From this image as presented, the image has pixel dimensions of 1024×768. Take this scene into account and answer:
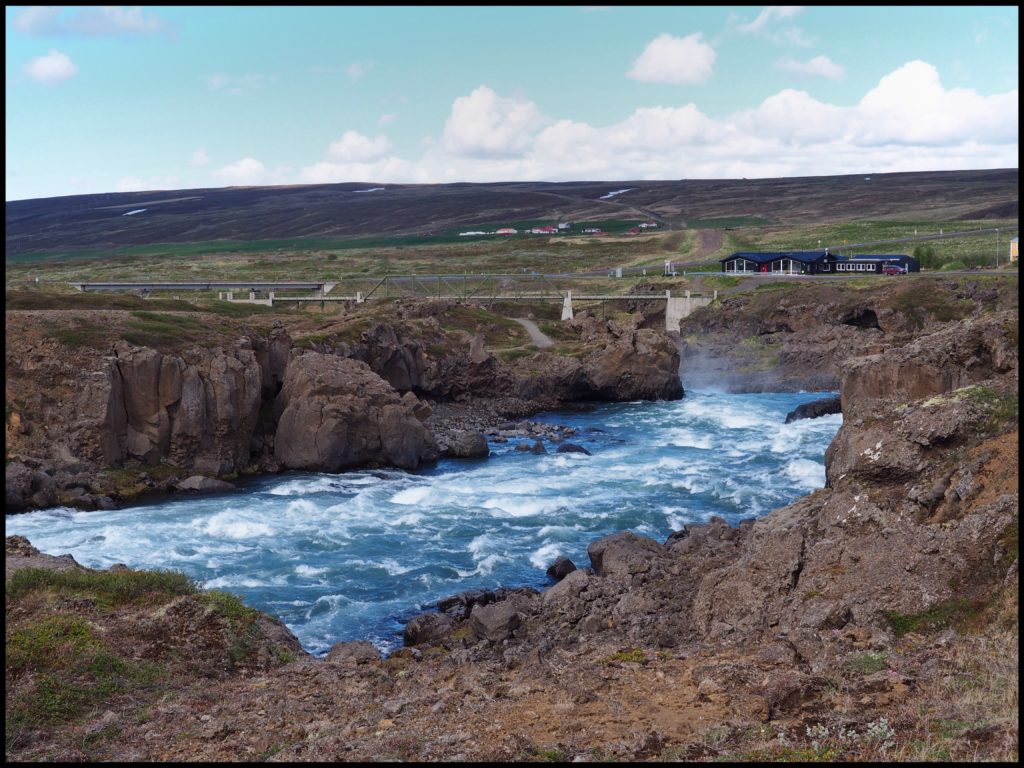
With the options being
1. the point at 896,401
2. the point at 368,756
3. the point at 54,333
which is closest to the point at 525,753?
the point at 368,756

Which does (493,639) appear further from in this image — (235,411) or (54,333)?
(54,333)

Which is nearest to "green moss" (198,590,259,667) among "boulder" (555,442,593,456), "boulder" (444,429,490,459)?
"boulder" (444,429,490,459)

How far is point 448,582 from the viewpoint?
31.2m

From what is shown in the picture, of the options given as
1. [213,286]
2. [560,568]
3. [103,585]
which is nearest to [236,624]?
[103,585]

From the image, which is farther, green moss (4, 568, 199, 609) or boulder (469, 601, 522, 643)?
boulder (469, 601, 522, 643)

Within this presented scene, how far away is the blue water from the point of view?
30.5 metres

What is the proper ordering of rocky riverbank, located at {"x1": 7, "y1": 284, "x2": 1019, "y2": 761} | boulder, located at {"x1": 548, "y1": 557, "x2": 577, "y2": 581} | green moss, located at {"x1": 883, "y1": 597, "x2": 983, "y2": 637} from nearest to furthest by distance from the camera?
rocky riverbank, located at {"x1": 7, "y1": 284, "x2": 1019, "y2": 761} < green moss, located at {"x1": 883, "y1": 597, "x2": 983, "y2": 637} < boulder, located at {"x1": 548, "y1": 557, "x2": 577, "y2": 581}

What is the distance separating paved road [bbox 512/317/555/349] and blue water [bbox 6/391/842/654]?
103ft

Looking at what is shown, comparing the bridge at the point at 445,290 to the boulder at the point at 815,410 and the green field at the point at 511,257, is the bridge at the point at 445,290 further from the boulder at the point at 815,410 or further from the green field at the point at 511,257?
the boulder at the point at 815,410

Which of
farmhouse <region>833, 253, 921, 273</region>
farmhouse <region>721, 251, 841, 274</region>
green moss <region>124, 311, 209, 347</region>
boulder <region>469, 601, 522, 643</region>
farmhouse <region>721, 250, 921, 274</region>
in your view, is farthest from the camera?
farmhouse <region>721, 251, 841, 274</region>

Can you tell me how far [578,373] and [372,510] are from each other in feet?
114

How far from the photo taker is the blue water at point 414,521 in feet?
100

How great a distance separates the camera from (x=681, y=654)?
17812 millimetres

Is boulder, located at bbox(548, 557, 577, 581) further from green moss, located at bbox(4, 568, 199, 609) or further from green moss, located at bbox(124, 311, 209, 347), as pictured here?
green moss, located at bbox(124, 311, 209, 347)
